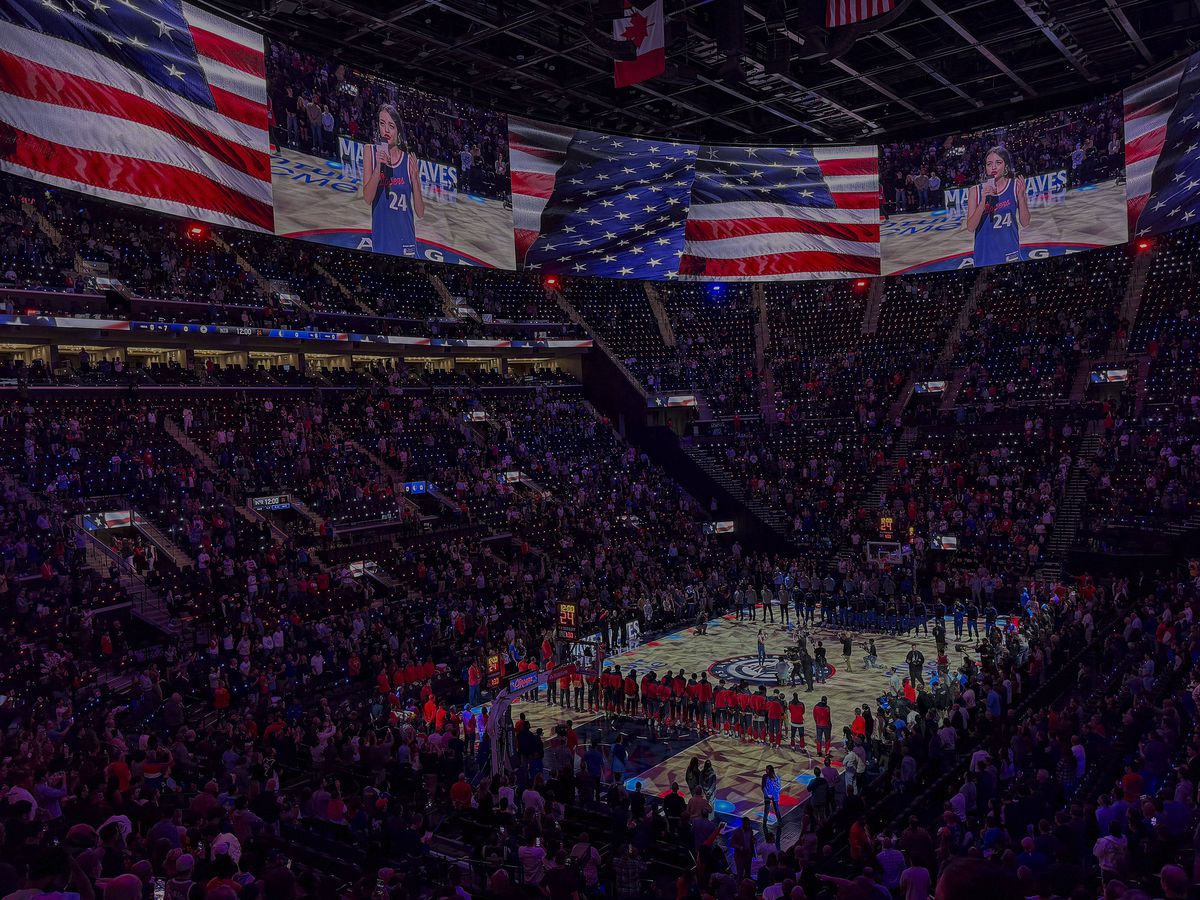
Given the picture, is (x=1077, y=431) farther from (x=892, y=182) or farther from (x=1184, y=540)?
(x=892, y=182)

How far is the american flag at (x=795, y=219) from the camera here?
46375 mm

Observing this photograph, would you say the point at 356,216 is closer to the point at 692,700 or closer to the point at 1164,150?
the point at 692,700

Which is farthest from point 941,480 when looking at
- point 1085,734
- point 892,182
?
point 1085,734

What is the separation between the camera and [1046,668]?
19.8m

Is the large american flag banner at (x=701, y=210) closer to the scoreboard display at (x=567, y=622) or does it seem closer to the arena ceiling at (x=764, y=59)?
the arena ceiling at (x=764, y=59)

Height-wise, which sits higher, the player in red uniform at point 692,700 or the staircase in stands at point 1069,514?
the staircase in stands at point 1069,514

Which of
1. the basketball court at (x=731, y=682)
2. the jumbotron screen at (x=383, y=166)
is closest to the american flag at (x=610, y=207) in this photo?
the jumbotron screen at (x=383, y=166)

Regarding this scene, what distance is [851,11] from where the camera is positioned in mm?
25000

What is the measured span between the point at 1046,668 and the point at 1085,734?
Answer: 5.47m

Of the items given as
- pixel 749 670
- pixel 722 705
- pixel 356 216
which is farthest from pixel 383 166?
pixel 722 705

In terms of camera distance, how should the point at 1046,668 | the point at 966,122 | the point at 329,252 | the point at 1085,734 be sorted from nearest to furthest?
the point at 1085,734
the point at 1046,668
the point at 329,252
the point at 966,122

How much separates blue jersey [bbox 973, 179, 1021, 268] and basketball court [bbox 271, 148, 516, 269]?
68.8ft

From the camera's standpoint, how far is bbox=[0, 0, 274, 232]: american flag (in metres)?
25.6

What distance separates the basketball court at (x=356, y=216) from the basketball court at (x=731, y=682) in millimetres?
17195
